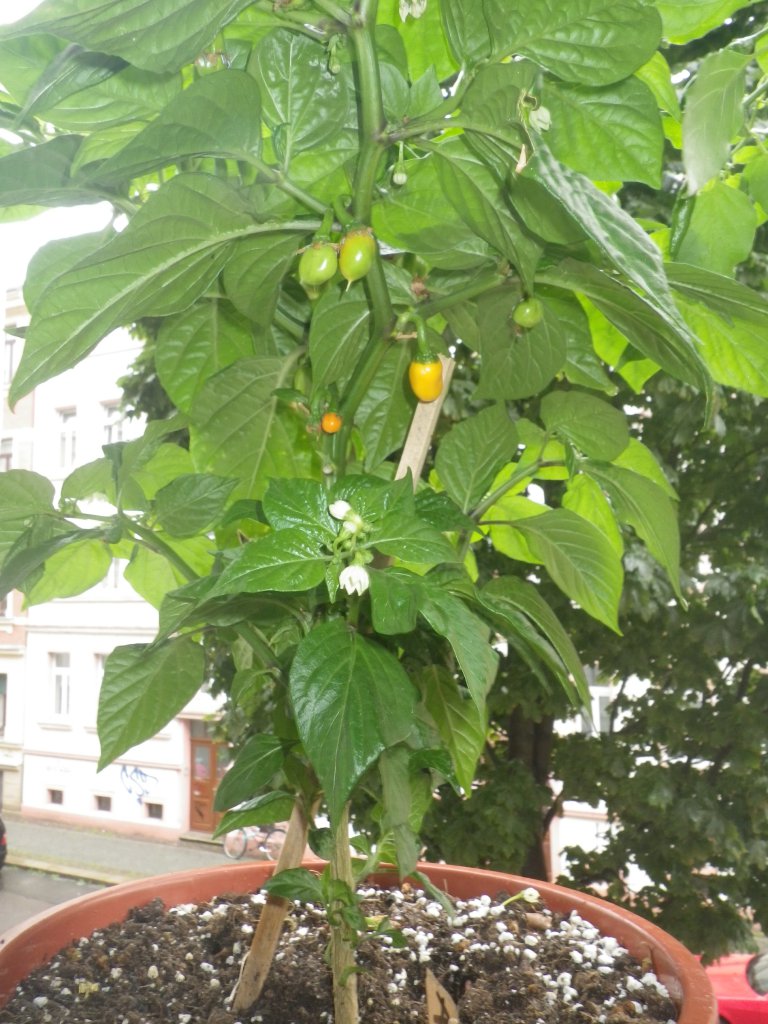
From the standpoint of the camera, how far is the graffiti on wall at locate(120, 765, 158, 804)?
1390 mm

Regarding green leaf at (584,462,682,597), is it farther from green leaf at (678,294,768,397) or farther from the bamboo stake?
the bamboo stake

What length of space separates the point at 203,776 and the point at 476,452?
1.72m

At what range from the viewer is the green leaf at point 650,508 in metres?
0.43

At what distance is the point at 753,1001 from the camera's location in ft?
3.46

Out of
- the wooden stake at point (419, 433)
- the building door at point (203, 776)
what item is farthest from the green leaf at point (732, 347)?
the building door at point (203, 776)

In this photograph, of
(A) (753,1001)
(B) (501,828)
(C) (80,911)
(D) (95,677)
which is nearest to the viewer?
(C) (80,911)

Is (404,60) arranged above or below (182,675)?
above

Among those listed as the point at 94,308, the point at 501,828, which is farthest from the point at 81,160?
the point at 501,828

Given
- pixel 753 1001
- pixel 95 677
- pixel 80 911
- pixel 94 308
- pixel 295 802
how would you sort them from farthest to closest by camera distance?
pixel 95 677
pixel 753 1001
pixel 80 911
pixel 295 802
pixel 94 308

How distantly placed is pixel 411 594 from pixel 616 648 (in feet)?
5.35

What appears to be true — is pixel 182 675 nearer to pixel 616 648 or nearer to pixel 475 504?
pixel 475 504

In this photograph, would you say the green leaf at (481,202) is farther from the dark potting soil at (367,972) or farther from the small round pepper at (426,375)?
the dark potting soil at (367,972)

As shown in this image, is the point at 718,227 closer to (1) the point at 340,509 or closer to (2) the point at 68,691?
(1) the point at 340,509

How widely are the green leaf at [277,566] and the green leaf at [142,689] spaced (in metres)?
0.14
